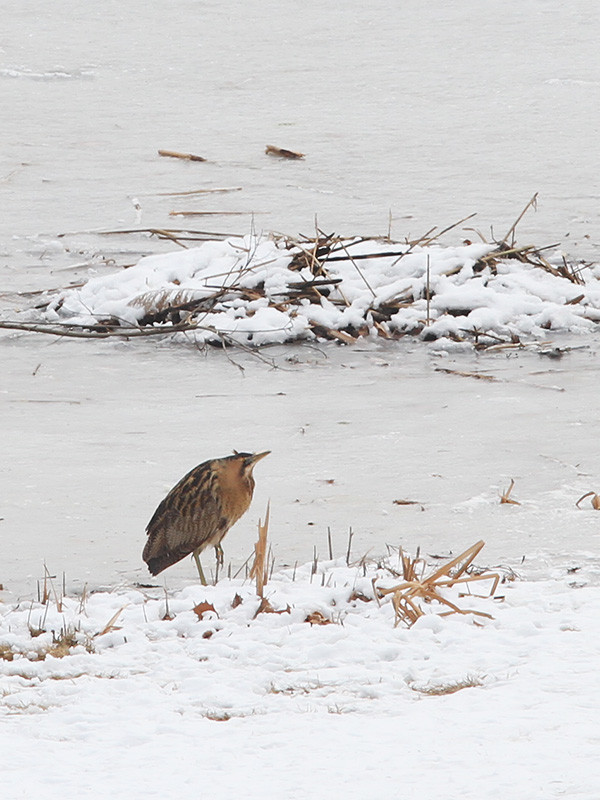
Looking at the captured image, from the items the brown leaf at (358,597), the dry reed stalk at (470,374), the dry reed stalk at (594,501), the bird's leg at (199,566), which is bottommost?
the dry reed stalk at (470,374)

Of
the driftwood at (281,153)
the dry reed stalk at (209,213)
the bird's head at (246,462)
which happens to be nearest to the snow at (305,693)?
the bird's head at (246,462)

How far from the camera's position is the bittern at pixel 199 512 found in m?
4.67

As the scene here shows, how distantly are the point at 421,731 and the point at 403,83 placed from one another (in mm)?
→ 13640

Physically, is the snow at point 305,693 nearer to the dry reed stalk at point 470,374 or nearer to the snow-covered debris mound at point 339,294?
the dry reed stalk at point 470,374

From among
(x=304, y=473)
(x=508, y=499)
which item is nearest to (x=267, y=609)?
(x=508, y=499)

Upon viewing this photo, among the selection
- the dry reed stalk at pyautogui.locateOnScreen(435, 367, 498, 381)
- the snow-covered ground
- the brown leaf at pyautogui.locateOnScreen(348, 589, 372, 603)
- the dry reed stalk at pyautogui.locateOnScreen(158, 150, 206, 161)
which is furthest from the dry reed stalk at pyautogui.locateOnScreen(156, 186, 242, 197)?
the brown leaf at pyautogui.locateOnScreen(348, 589, 372, 603)

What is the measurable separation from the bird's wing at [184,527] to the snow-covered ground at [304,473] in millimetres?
136

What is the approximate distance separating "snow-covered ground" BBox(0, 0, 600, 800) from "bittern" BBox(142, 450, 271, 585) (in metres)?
0.15

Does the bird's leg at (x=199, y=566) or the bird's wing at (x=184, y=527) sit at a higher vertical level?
the bird's wing at (x=184, y=527)

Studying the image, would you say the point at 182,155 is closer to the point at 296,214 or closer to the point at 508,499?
the point at 296,214

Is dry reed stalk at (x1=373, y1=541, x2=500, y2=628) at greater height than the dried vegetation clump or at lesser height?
greater

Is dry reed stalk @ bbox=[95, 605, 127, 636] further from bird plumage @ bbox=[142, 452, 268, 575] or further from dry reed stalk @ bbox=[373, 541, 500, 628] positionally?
dry reed stalk @ bbox=[373, 541, 500, 628]

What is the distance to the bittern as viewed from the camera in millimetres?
4668

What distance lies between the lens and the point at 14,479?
5801mm
